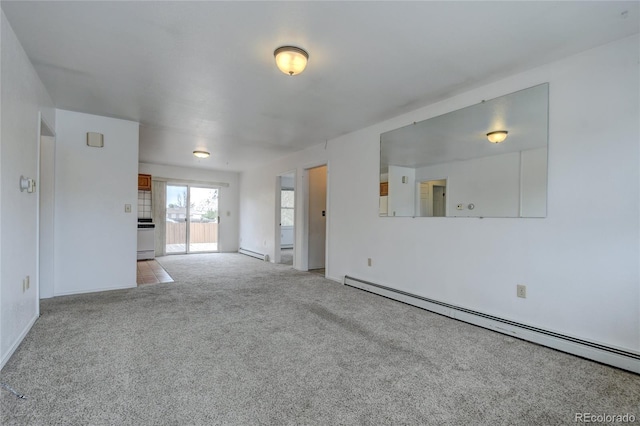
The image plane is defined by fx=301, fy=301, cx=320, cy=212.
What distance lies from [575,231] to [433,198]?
137cm

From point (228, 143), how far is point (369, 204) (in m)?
2.86

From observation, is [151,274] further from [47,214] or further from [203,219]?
[203,219]

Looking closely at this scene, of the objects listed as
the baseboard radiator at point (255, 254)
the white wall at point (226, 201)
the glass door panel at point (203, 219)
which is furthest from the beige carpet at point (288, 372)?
the white wall at point (226, 201)

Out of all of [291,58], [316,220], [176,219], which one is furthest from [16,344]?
[176,219]

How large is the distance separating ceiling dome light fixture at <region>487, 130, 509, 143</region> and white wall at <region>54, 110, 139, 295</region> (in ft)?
15.0

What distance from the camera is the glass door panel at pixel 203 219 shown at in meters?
8.30

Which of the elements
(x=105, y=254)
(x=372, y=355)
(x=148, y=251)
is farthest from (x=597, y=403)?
(x=148, y=251)

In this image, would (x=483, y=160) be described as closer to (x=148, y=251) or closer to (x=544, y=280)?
(x=544, y=280)

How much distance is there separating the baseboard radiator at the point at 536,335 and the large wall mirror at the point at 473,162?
99cm

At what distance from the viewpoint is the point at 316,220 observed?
6223 millimetres

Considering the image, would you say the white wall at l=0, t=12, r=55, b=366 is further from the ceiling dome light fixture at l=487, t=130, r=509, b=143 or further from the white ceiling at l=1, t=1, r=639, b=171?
the ceiling dome light fixture at l=487, t=130, r=509, b=143

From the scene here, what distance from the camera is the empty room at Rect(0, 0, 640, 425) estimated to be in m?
1.87

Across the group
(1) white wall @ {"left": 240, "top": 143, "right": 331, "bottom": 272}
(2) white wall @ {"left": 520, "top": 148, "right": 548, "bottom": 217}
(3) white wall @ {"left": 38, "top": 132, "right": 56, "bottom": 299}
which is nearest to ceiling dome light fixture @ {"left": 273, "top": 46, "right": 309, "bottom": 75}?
(2) white wall @ {"left": 520, "top": 148, "right": 548, "bottom": 217}

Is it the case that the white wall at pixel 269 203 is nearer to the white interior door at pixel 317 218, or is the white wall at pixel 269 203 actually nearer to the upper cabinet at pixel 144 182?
the white interior door at pixel 317 218
